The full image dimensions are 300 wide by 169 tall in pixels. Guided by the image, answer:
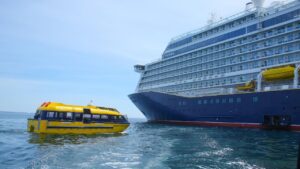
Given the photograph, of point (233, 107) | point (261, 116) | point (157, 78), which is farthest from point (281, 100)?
point (157, 78)

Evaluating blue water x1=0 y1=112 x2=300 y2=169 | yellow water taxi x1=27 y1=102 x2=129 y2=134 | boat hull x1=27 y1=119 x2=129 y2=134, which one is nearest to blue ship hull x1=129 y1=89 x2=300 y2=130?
blue water x1=0 y1=112 x2=300 y2=169

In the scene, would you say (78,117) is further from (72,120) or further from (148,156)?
(148,156)

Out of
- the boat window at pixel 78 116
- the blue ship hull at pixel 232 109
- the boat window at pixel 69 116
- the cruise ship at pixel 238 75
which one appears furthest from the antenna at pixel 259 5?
the boat window at pixel 69 116

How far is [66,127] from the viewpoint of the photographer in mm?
25953

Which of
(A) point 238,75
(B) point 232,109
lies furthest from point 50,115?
(A) point 238,75

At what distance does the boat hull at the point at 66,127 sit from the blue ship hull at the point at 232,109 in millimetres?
15191

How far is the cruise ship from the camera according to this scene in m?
31.7

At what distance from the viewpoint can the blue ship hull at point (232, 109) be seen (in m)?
30.1

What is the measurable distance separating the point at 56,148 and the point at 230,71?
29.0 meters

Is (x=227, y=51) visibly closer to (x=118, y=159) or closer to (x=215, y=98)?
(x=215, y=98)

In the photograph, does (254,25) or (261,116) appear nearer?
(261,116)

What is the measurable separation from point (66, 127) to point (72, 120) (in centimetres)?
86

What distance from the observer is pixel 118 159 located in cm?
1448

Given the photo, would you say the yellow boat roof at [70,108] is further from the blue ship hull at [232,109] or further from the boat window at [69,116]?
the blue ship hull at [232,109]
